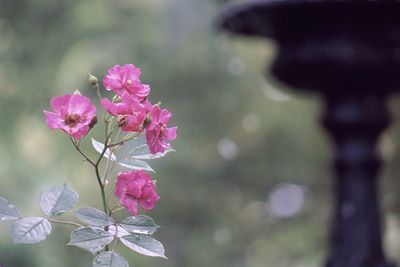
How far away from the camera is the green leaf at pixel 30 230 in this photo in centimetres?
85

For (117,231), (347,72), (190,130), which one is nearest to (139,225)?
(117,231)

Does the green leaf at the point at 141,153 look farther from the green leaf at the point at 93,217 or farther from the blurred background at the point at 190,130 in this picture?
the blurred background at the point at 190,130

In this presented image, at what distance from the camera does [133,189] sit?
89cm

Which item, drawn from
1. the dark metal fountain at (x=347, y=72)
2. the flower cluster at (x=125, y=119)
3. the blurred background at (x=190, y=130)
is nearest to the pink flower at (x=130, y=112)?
the flower cluster at (x=125, y=119)

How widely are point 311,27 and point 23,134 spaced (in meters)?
2.92

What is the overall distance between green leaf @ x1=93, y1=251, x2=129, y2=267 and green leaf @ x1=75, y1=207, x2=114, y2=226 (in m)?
0.03

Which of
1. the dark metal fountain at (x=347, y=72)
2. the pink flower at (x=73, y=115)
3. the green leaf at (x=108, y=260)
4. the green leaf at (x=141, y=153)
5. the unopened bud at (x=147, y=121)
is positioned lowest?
the dark metal fountain at (x=347, y=72)

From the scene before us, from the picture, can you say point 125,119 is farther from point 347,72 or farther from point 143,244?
point 347,72

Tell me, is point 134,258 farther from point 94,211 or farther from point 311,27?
point 94,211

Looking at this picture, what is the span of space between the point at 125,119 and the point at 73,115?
6 centimetres

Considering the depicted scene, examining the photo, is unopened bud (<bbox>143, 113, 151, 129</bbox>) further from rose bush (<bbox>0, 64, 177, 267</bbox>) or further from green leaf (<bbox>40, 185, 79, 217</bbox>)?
green leaf (<bbox>40, 185, 79, 217</bbox>)

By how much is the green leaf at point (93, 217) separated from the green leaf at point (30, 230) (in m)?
0.04

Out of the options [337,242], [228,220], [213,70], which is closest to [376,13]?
[337,242]

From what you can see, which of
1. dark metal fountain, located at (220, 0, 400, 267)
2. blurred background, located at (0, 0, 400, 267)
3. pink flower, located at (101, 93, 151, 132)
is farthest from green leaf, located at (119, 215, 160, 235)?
blurred background, located at (0, 0, 400, 267)
